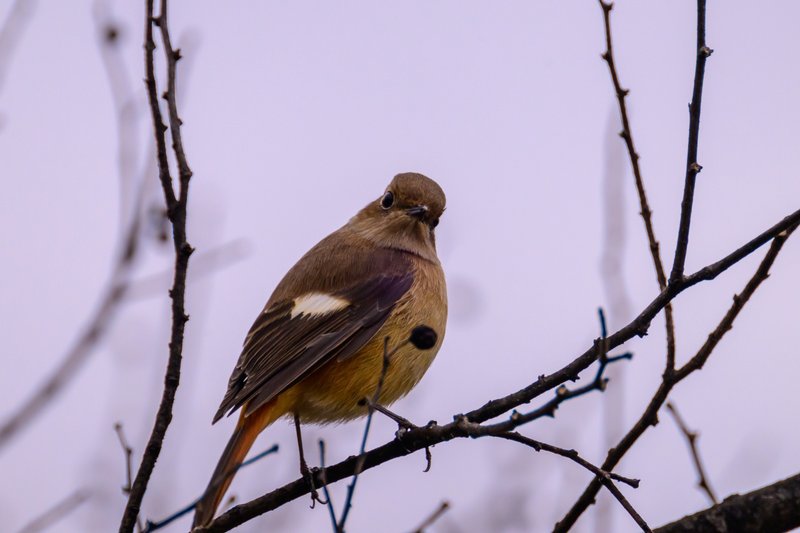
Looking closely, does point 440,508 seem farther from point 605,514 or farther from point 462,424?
point 605,514

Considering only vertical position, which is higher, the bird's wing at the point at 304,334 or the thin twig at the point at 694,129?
the bird's wing at the point at 304,334

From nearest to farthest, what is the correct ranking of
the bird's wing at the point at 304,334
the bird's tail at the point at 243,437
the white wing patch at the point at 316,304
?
1. the bird's tail at the point at 243,437
2. the bird's wing at the point at 304,334
3. the white wing patch at the point at 316,304

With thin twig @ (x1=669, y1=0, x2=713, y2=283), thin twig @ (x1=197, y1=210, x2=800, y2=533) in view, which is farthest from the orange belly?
thin twig @ (x1=669, y1=0, x2=713, y2=283)

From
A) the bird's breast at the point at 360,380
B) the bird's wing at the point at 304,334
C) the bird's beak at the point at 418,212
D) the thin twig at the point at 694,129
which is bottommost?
the thin twig at the point at 694,129

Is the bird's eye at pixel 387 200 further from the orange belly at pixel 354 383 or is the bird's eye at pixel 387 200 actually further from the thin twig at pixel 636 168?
the thin twig at pixel 636 168

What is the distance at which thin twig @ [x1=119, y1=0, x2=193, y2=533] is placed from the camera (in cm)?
286

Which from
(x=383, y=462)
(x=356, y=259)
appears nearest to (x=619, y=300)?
(x=383, y=462)

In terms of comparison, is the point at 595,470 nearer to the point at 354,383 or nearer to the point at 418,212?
the point at 354,383

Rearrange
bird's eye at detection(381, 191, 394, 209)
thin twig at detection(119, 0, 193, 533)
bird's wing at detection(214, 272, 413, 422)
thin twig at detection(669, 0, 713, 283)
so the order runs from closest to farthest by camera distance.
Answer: thin twig at detection(119, 0, 193, 533) → thin twig at detection(669, 0, 713, 283) → bird's wing at detection(214, 272, 413, 422) → bird's eye at detection(381, 191, 394, 209)

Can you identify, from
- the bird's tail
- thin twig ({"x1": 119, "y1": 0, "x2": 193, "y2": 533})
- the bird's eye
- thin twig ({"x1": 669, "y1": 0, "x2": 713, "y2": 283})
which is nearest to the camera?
thin twig ({"x1": 119, "y1": 0, "x2": 193, "y2": 533})

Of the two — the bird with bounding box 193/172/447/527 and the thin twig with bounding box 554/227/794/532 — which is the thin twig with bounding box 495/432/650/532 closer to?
the thin twig with bounding box 554/227/794/532

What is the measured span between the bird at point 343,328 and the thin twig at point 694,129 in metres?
1.78

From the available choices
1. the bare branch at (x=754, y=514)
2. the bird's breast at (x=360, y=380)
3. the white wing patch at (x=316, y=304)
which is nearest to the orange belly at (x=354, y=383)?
the bird's breast at (x=360, y=380)

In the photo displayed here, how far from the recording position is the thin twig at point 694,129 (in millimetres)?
3053
